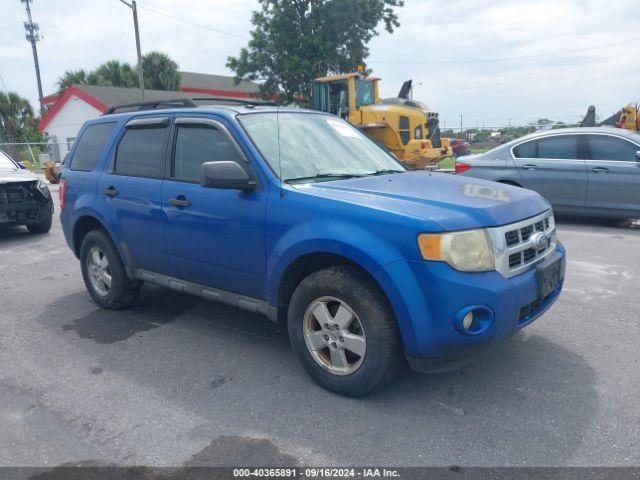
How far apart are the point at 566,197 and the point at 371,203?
6678mm

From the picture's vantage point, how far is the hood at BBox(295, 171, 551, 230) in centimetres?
315

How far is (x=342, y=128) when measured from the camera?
15.6 feet

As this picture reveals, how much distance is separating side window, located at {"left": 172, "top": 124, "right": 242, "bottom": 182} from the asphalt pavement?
53.1 inches

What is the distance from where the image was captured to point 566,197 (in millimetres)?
8922

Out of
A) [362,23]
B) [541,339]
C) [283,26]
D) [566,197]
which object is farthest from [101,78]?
[541,339]

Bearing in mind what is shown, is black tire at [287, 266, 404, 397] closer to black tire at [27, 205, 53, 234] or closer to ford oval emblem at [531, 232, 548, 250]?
ford oval emblem at [531, 232, 548, 250]

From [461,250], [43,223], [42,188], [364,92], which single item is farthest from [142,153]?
[364,92]

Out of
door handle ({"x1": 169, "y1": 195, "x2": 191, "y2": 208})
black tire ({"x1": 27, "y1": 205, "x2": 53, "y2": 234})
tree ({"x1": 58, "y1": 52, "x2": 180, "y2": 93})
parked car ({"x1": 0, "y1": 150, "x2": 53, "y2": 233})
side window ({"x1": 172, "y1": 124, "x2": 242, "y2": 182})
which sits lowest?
black tire ({"x1": 27, "y1": 205, "x2": 53, "y2": 234})

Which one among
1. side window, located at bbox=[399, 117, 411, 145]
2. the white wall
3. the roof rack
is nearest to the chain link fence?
the white wall

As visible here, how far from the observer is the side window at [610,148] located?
8.53 metres

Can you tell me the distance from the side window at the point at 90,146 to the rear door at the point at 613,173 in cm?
707

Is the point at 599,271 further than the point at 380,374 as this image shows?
Yes

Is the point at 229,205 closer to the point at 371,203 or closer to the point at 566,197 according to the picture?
the point at 371,203

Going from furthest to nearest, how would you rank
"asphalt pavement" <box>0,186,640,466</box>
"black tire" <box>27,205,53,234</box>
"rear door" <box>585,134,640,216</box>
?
"black tire" <box>27,205,53,234</box>
"rear door" <box>585,134,640,216</box>
"asphalt pavement" <box>0,186,640,466</box>
